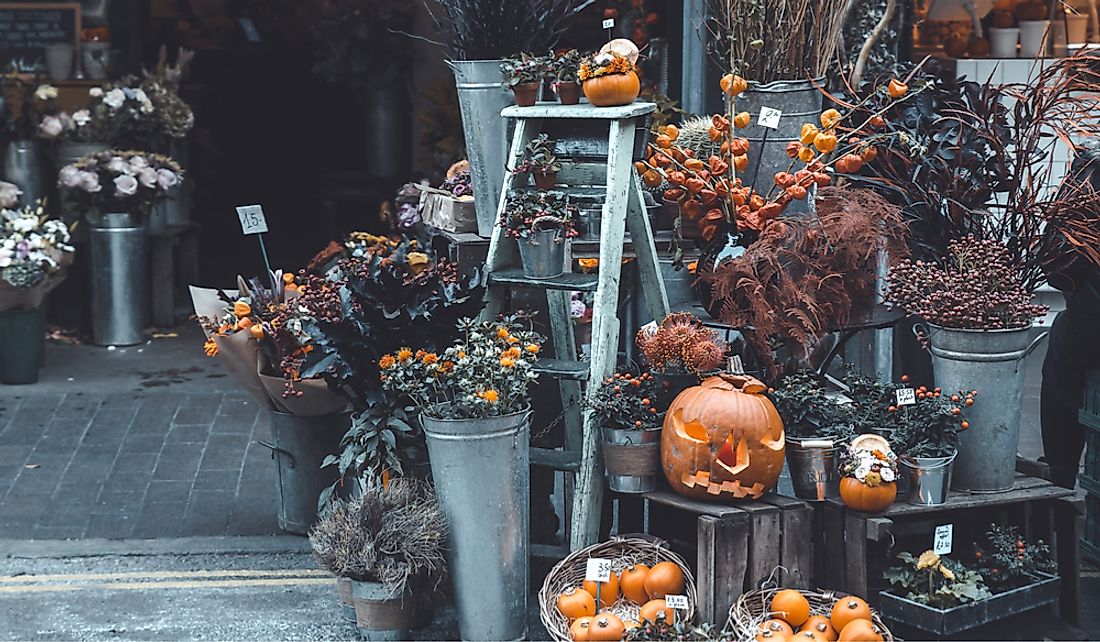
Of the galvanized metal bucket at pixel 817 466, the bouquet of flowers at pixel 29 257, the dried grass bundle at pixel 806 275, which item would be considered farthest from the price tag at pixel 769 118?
the bouquet of flowers at pixel 29 257

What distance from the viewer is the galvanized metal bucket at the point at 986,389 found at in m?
4.64

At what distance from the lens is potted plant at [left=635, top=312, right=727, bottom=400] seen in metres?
4.78

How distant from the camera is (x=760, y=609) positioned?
14.9ft

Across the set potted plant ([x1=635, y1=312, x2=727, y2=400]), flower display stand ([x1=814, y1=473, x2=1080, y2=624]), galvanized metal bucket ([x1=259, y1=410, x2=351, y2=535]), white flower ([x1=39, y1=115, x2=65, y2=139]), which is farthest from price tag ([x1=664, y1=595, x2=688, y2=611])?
white flower ([x1=39, y1=115, x2=65, y2=139])

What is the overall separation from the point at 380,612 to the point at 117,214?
4.73 meters

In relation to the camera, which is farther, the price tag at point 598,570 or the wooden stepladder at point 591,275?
the wooden stepladder at point 591,275

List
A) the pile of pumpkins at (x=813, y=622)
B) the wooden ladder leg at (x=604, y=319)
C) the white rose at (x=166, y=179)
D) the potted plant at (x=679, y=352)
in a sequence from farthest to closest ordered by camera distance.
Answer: the white rose at (x=166, y=179) < the wooden ladder leg at (x=604, y=319) < the potted plant at (x=679, y=352) < the pile of pumpkins at (x=813, y=622)

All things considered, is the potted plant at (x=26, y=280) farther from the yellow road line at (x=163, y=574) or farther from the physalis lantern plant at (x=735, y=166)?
the physalis lantern plant at (x=735, y=166)

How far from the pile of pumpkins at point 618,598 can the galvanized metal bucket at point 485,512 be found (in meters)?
0.22

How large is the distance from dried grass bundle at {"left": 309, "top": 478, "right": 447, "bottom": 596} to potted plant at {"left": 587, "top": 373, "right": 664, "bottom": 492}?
62 cm

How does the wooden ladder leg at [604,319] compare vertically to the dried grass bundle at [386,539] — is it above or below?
above

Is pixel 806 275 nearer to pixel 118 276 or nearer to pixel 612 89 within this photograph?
pixel 612 89

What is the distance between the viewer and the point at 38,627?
16.2 ft

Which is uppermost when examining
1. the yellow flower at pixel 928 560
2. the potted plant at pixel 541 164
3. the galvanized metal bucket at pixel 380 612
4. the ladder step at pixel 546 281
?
the potted plant at pixel 541 164
